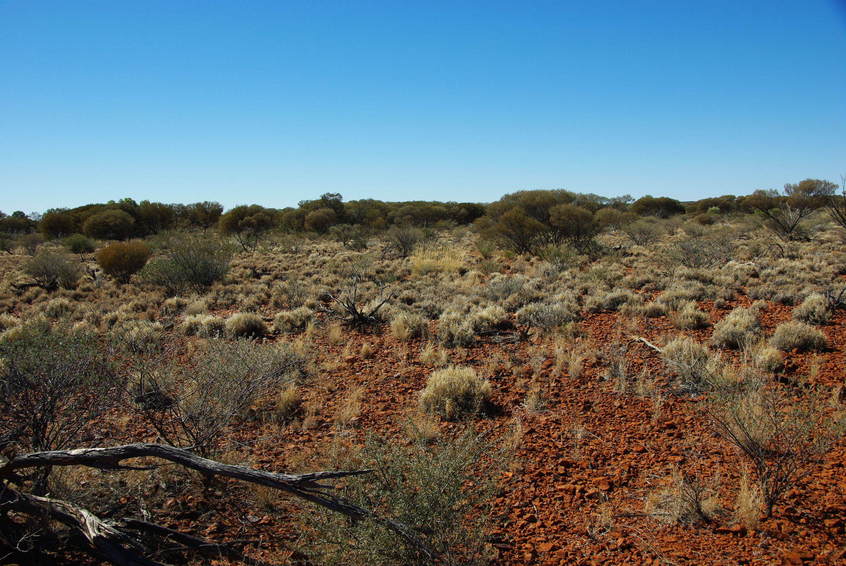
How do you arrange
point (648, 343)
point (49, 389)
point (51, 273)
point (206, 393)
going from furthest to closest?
1. point (51, 273)
2. point (648, 343)
3. point (206, 393)
4. point (49, 389)

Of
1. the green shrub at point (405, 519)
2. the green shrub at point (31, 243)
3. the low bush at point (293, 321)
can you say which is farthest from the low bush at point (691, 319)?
the green shrub at point (31, 243)

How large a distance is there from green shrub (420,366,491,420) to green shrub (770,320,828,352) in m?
4.55

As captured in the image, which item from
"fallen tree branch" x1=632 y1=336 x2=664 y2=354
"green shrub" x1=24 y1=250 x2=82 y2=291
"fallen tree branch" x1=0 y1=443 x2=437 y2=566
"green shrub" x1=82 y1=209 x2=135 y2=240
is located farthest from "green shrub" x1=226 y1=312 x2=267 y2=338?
"green shrub" x1=82 y1=209 x2=135 y2=240

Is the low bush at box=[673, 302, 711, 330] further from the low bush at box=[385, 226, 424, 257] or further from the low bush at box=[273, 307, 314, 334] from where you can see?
the low bush at box=[385, 226, 424, 257]

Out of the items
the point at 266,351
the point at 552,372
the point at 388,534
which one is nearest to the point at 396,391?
Result: the point at 266,351

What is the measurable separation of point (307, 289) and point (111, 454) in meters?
10.4

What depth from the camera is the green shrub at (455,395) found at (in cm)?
553

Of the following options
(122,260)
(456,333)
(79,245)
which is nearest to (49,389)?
(456,333)

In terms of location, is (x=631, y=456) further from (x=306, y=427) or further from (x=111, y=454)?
(x=111, y=454)

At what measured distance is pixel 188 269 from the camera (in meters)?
14.4

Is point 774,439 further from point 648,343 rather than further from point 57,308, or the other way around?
point 57,308

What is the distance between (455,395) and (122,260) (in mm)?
15255

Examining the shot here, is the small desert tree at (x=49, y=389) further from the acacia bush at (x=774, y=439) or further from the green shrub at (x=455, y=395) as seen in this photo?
the acacia bush at (x=774, y=439)

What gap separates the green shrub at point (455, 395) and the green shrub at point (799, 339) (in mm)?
4553
